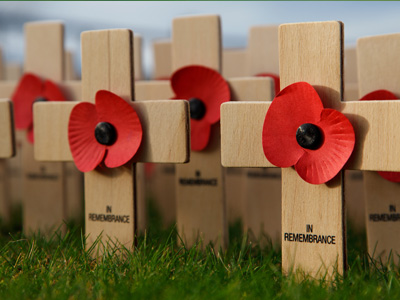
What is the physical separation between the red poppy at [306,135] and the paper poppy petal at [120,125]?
0.89ft

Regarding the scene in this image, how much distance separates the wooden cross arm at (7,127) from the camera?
4.21 feet

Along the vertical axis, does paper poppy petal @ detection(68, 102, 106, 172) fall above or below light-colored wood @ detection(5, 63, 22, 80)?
below

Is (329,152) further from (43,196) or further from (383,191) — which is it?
(43,196)

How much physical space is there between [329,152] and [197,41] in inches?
19.0

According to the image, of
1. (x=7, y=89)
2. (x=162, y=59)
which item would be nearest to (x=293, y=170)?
(x=162, y=59)

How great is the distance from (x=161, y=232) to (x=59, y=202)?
0.31 m

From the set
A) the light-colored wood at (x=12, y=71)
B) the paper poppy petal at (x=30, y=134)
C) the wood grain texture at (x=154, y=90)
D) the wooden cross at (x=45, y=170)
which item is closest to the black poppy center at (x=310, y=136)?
the wood grain texture at (x=154, y=90)

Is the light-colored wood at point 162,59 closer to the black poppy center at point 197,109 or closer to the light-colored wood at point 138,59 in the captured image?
the light-colored wood at point 138,59

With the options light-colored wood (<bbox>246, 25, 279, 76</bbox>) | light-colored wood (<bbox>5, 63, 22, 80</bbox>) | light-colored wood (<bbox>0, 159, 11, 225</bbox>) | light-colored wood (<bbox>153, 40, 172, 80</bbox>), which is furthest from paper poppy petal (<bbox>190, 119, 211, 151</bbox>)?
light-colored wood (<bbox>5, 63, 22, 80</bbox>)

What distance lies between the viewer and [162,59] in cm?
170

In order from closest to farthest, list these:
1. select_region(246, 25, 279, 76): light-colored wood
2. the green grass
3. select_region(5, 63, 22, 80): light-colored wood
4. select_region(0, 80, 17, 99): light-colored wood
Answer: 1. the green grass
2. select_region(246, 25, 279, 76): light-colored wood
3. select_region(0, 80, 17, 99): light-colored wood
4. select_region(5, 63, 22, 80): light-colored wood

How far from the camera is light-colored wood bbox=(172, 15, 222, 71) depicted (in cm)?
131

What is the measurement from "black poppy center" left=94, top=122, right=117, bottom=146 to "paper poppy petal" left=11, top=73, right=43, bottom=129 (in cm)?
45

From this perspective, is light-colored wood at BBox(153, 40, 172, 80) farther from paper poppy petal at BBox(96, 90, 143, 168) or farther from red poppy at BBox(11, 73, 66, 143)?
paper poppy petal at BBox(96, 90, 143, 168)
